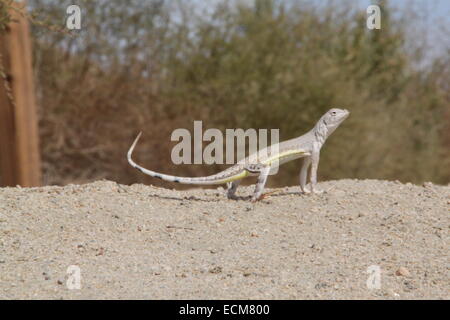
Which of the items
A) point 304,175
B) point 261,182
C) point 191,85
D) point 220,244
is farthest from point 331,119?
point 191,85

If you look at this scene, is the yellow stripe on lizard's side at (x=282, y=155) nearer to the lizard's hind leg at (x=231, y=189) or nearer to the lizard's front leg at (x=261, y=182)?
the lizard's front leg at (x=261, y=182)

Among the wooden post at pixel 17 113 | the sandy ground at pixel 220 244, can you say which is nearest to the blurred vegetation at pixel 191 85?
the wooden post at pixel 17 113

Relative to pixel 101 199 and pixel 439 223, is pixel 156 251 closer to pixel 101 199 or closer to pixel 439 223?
pixel 101 199

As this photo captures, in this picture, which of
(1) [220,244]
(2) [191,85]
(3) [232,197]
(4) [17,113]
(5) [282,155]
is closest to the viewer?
(1) [220,244]

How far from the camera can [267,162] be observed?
17.0ft

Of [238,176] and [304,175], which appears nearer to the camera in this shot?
[238,176]

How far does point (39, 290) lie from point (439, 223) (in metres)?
2.72

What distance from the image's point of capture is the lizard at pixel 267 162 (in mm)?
5117

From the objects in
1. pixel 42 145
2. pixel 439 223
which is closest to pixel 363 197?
pixel 439 223

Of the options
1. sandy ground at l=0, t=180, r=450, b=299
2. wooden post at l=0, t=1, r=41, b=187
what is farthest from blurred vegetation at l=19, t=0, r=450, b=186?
sandy ground at l=0, t=180, r=450, b=299

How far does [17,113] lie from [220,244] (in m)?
3.71

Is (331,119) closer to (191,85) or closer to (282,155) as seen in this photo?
(282,155)

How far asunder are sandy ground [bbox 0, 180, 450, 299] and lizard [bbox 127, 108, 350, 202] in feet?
0.49
